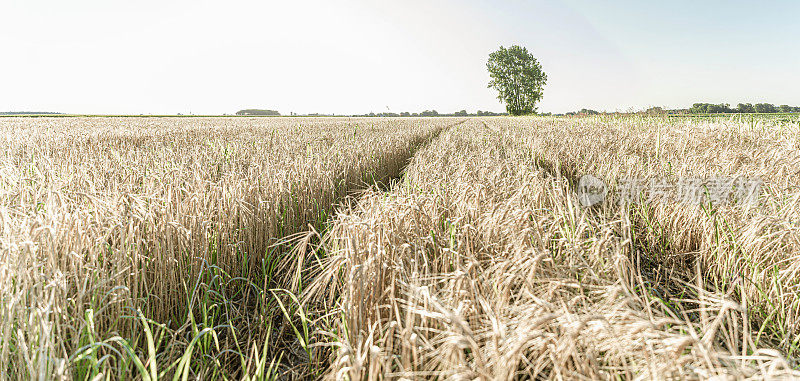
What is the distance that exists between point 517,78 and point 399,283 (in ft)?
181

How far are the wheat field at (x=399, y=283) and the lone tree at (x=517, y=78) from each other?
→ 5076cm

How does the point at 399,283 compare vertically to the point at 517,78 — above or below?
below

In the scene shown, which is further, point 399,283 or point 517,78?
point 517,78

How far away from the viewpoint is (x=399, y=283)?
147 centimetres

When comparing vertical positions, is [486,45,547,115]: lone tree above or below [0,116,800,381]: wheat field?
above

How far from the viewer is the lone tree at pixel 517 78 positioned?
50844 mm

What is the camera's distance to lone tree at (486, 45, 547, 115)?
50844mm

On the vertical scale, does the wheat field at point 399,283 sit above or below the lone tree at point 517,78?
below

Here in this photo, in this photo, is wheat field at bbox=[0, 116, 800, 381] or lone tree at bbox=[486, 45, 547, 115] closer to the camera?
wheat field at bbox=[0, 116, 800, 381]

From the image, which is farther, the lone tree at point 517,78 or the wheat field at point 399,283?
the lone tree at point 517,78

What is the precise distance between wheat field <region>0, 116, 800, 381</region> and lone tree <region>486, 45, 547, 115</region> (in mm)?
50760

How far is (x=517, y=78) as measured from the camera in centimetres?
5128

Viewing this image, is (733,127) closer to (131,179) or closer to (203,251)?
(203,251)

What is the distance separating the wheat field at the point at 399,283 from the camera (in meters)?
1.03
